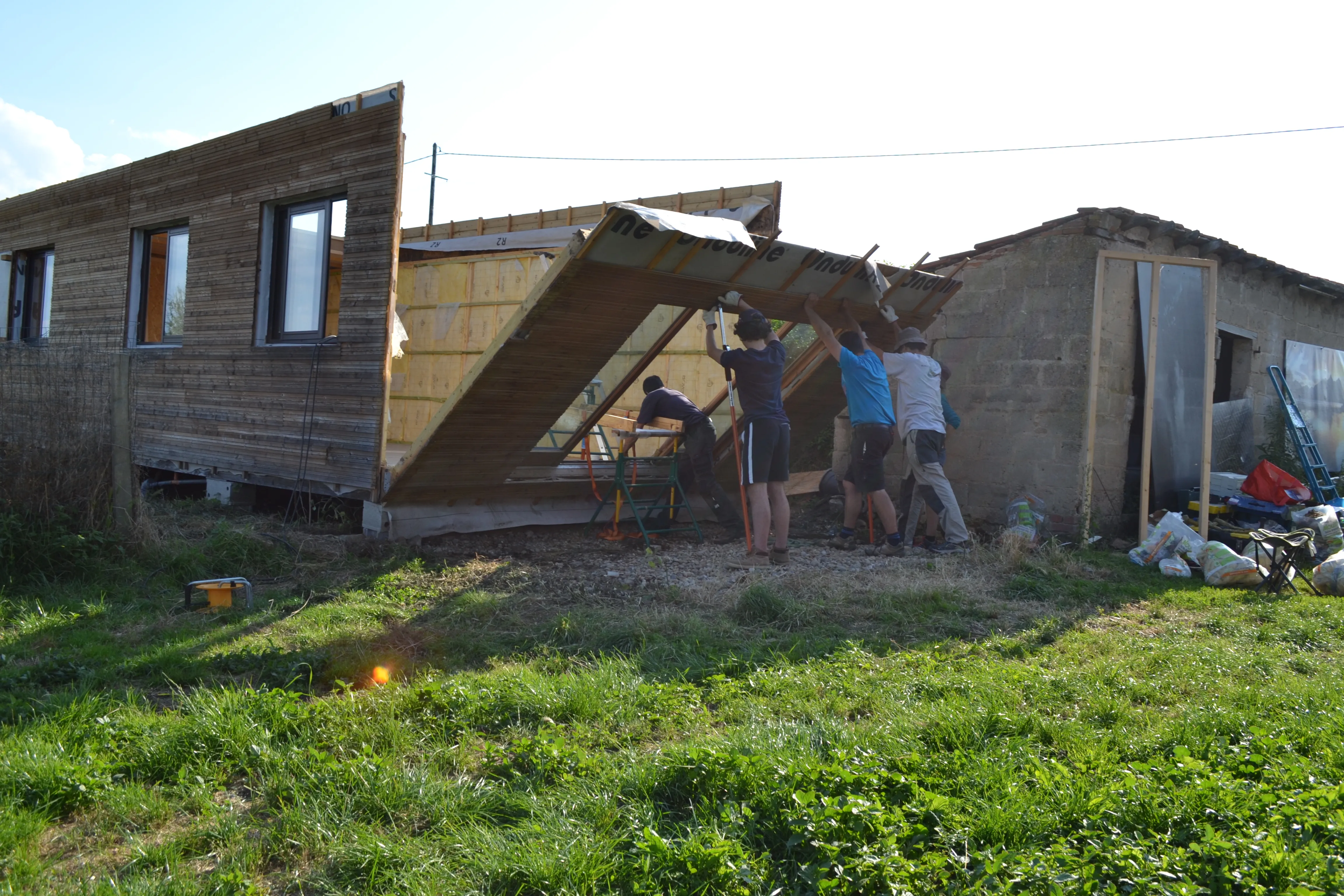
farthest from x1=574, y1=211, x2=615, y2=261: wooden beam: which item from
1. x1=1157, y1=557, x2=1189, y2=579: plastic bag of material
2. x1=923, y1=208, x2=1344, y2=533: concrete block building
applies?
x1=1157, y1=557, x2=1189, y2=579: plastic bag of material

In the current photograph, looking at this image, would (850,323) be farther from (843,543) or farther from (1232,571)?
(1232,571)

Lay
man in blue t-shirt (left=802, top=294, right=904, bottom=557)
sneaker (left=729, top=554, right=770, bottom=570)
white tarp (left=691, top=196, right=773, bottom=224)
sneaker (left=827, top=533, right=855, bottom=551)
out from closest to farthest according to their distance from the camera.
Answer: sneaker (left=729, top=554, right=770, bottom=570), man in blue t-shirt (left=802, top=294, right=904, bottom=557), white tarp (left=691, top=196, right=773, bottom=224), sneaker (left=827, top=533, right=855, bottom=551)

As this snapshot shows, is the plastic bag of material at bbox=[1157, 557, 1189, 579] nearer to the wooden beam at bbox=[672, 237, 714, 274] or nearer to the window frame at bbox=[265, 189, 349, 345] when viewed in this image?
the wooden beam at bbox=[672, 237, 714, 274]

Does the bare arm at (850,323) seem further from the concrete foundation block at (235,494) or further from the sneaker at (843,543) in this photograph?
the concrete foundation block at (235,494)

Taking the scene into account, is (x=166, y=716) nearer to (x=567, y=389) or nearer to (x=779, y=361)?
(x=567, y=389)

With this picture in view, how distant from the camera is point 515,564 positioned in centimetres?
730

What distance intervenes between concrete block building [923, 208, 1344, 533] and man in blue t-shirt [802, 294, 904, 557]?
1530 millimetres

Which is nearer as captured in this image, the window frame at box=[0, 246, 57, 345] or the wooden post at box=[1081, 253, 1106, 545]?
the wooden post at box=[1081, 253, 1106, 545]

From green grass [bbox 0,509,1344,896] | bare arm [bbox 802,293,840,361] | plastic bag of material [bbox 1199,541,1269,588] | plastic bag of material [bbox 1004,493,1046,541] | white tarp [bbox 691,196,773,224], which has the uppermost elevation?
white tarp [bbox 691,196,773,224]

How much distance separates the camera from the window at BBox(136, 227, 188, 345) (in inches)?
404

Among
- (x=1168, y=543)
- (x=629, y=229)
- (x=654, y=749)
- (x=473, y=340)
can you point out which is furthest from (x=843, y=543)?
(x=473, y=340)

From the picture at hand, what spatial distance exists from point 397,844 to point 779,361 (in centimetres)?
559

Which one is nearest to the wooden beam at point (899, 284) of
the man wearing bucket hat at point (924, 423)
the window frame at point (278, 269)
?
the man wearing bucket hat at point (924, 423)

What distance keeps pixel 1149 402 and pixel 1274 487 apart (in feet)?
6.12
